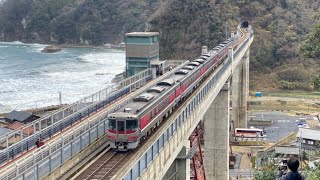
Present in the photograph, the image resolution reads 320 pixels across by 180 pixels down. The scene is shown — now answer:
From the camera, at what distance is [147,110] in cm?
2136

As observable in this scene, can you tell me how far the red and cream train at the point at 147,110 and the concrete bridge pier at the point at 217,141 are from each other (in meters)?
5.41

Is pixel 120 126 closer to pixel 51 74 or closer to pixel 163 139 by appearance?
pixel 163 139

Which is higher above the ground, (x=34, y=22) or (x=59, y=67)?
(x=34, y=22)

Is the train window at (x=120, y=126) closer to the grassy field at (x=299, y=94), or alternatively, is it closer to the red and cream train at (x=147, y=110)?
the red and cream train at (x=147, y=110)

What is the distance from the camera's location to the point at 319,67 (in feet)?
286

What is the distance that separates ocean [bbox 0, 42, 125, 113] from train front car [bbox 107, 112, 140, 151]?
166 feet

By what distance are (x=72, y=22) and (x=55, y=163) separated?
150 meters

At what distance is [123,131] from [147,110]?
2.29 m

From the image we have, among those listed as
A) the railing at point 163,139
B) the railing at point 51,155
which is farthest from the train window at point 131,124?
the railing at point 51,155

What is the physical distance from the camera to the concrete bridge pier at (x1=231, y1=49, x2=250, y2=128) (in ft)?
197

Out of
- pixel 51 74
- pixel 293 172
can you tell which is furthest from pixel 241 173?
pixel 51 74

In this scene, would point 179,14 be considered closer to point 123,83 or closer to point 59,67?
point 59,67

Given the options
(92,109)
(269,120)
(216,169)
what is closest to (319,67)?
(269,120)

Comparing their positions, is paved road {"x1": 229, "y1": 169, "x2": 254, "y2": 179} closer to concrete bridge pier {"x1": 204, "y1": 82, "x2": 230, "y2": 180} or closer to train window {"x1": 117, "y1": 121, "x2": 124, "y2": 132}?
concrete bridge pier {"x1": 204, "y1": 82, "x2": 230, "y2": 180}
